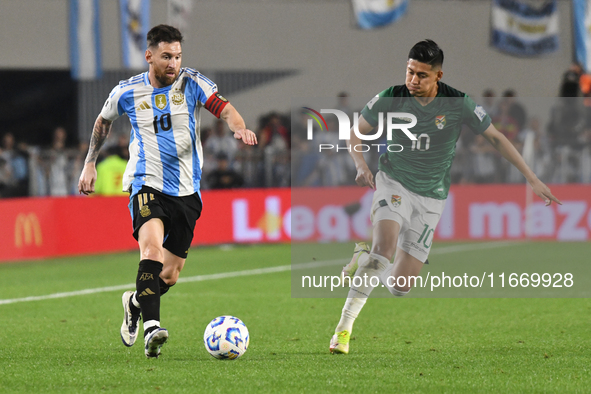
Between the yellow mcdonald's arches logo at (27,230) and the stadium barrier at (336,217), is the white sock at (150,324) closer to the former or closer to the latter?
the yellow mcdonald's arches logo at (27,230)

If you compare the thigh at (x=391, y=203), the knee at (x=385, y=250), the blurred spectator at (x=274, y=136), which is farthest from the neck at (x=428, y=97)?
the blurred spectator at (x=274, y=136)

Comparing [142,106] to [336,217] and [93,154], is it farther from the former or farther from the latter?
[336,217]

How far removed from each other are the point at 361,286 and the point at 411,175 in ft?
3.25

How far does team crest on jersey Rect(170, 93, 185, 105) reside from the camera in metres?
6.58

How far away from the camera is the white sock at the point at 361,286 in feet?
22.2

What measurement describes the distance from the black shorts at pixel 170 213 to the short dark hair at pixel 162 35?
1.02 meters

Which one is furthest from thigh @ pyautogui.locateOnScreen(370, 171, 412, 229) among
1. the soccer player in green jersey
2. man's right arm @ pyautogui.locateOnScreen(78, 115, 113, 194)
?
man's right arm @ pyautogui.locateOnScreen(78, 115, 113, 194)

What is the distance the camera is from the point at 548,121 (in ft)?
57.3

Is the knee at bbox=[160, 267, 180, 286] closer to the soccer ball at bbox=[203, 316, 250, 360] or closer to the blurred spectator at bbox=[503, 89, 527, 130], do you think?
the soccer ball at bbox=[203, 316, 250, 360]

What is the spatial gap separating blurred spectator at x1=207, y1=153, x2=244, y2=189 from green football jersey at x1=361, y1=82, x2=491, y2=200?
9.56 meters

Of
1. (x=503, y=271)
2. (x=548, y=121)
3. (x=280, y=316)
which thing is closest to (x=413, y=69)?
(x=280, y=316)

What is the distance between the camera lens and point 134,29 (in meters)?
21.7

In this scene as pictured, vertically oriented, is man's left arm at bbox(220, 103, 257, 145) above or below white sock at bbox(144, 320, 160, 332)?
above

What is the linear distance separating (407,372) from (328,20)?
18.9 meters
